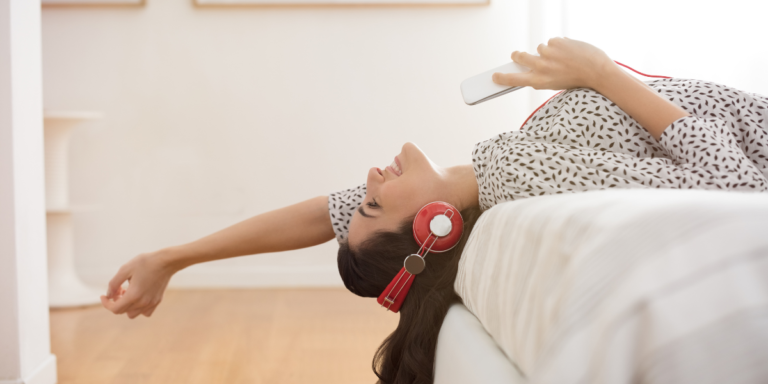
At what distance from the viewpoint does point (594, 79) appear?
0.89 m

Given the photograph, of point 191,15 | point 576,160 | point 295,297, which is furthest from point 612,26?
point 191,15

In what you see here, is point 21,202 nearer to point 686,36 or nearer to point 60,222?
point 60,222

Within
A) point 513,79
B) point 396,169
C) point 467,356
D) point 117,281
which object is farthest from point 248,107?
point 467,356

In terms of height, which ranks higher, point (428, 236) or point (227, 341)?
point (428, 236)

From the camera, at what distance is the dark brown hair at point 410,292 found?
33.8 inches

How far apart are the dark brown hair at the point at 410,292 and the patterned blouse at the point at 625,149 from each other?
5.8 inches

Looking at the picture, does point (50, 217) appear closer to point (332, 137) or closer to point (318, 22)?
point (332, 137)

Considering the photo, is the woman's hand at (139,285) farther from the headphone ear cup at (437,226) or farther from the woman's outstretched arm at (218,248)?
the headphone ear cup at (437,226)

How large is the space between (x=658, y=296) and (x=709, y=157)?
0.43 m

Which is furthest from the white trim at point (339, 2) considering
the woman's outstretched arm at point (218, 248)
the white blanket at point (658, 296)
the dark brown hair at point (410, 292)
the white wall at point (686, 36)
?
the white blanket at point (658, 296)

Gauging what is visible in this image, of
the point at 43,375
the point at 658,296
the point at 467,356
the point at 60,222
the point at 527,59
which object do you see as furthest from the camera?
the point at 60,222

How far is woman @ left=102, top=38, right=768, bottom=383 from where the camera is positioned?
2.39 ft

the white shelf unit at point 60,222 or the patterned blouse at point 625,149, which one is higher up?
the patterned blouse at point 625,149

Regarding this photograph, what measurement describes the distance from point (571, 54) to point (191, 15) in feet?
6.89
